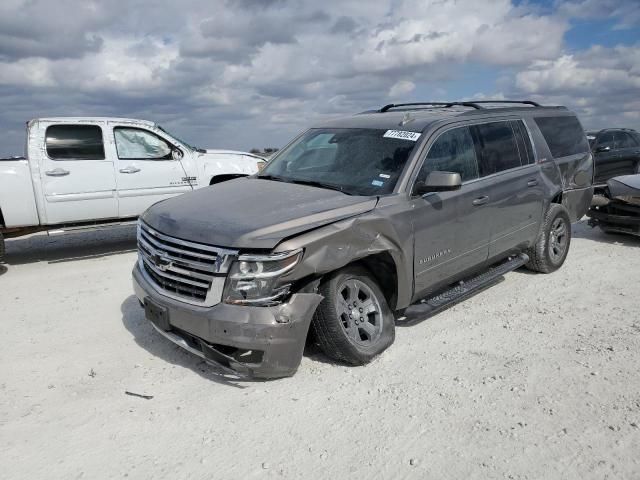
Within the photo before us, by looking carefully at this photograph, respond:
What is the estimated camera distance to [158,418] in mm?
3430

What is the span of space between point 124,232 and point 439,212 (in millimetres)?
7636

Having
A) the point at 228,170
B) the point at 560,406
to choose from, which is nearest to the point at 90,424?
the point at 560,406

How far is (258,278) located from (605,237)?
7.30 m

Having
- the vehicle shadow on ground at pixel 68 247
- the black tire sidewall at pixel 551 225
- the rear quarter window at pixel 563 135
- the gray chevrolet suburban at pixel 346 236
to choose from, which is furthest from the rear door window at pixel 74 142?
the black tire sidewall at pixel 551 225

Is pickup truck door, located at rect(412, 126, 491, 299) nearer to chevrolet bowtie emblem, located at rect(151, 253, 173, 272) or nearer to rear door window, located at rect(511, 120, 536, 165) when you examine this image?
rear door window, located at rect(511, 120, 536, 165)

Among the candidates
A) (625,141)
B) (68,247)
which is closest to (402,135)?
(68,247)

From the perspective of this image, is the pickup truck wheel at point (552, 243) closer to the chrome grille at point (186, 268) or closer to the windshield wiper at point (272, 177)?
the windshield wiper at point (272, 177)

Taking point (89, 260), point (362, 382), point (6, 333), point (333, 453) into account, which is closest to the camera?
point (333, 453)

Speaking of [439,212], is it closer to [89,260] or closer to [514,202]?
[514,202]

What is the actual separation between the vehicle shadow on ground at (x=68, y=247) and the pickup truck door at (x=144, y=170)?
837 millimetres

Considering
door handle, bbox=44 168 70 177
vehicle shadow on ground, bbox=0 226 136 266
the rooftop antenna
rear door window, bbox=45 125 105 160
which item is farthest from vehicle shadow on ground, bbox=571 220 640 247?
door handle, bbox=44 168 70 177

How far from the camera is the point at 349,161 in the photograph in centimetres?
469

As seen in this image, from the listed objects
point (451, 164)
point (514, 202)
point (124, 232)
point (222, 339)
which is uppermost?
point (451, 164)

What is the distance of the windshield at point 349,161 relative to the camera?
14.4 ft
